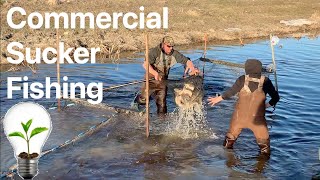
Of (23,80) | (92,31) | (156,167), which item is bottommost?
(156,167)

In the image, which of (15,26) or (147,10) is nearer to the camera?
(15,26)

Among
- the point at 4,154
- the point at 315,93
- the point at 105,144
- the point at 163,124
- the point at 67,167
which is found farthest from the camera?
the point at 315,93

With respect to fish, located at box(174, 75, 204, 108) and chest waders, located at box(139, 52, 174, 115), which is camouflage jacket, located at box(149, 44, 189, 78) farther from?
fish, located at box(174, 75, 204, 108)

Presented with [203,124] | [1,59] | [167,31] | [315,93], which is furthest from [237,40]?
[203,124]

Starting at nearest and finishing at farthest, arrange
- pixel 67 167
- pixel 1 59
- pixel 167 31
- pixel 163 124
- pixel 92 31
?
1. pixel 67 167
2. pixel 163 124
3. pixel 1 59
4. pixel 92 31
5. pixel 167 31

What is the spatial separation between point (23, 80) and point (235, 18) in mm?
20123

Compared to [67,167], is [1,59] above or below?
above

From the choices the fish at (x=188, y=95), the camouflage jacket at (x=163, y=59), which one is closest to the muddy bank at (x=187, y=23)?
the camouflage jacket at (x=163, y=59)

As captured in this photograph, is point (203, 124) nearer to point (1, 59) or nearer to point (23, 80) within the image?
point (23, 80)

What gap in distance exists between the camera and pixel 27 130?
160 inches

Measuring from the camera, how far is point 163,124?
385 inches

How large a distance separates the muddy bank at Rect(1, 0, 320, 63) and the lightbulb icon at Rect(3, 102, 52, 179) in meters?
12.5

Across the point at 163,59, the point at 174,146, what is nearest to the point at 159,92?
the point at 163,59

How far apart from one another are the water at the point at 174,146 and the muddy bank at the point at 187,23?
18.8 ft
